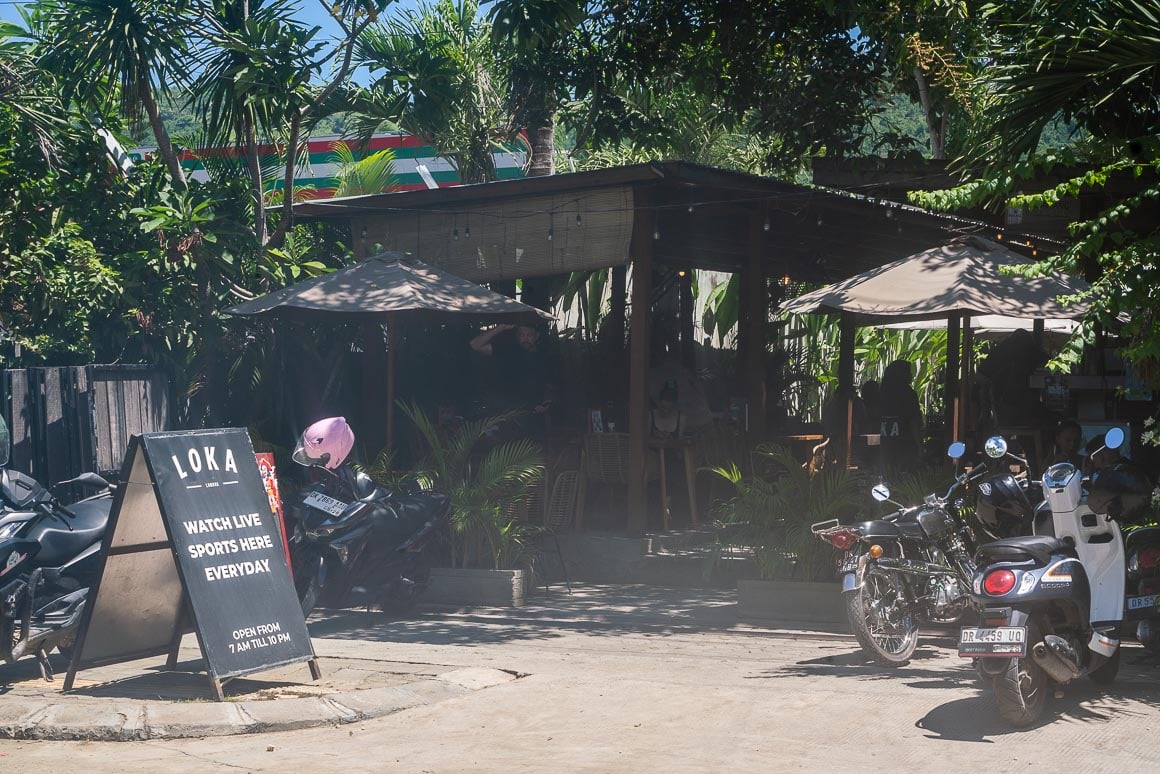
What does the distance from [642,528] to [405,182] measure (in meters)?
25.0

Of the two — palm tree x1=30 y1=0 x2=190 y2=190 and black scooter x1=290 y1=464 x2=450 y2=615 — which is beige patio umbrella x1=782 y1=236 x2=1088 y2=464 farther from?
palm tree x1=30 y1=0 x2=190 y2=190

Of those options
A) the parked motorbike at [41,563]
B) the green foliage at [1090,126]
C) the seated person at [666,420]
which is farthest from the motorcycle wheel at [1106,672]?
the seated person at [666,420]

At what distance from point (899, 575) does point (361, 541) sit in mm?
3700

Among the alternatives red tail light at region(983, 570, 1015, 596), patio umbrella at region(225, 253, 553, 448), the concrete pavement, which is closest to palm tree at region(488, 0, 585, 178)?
patio umbrella at region(225, 253, 553, 448)

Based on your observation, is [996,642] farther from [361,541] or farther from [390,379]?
[390,379]

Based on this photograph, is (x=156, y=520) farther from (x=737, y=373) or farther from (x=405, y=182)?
(x=405, y=182)

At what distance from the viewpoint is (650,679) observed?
763 cm

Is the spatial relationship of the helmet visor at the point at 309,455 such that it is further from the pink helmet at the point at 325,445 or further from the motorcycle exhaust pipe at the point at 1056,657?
the motorcycle exhaust pipe at the point at 1056,657

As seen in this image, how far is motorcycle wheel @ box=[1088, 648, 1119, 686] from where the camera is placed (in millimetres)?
7035

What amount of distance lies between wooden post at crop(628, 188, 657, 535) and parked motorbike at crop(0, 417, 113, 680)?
5.09 metres

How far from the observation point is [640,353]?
11773 mm

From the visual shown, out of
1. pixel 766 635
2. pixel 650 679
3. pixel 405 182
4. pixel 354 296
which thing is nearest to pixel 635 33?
pixel 354 296

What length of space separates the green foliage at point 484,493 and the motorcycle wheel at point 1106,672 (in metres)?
4.97

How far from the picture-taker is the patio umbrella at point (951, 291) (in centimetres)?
1025
